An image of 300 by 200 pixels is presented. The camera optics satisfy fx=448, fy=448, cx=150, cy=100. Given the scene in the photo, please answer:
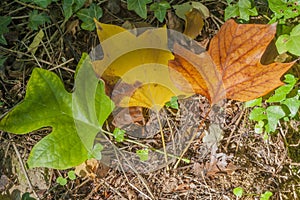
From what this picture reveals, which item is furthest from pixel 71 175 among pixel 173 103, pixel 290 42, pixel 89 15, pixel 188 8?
pixel 290 42

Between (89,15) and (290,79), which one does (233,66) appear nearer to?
(290,79)

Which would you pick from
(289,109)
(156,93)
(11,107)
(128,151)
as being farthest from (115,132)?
(289,109)

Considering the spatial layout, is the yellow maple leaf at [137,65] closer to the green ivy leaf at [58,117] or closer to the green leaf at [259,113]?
the green ivy leaf at [58,117]

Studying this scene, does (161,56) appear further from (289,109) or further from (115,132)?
(289,109)

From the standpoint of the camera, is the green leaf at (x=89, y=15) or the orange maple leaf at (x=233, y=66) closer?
the orange maple leaf at (x=233, y=66)

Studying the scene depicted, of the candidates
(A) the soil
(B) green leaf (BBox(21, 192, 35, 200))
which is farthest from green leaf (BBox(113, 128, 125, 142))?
(B) green leaf (BBox(21, 192, 35, 200))

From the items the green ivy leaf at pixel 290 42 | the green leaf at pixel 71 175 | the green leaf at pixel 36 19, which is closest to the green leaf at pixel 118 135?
the green leaf at pixel 71 175

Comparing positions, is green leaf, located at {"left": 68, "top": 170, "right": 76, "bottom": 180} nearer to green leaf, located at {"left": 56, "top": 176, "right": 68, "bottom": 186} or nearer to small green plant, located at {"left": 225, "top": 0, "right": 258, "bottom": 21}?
green leaf, located at {"left": 56, "top": 176, "right": 68, "bottom": 186}
